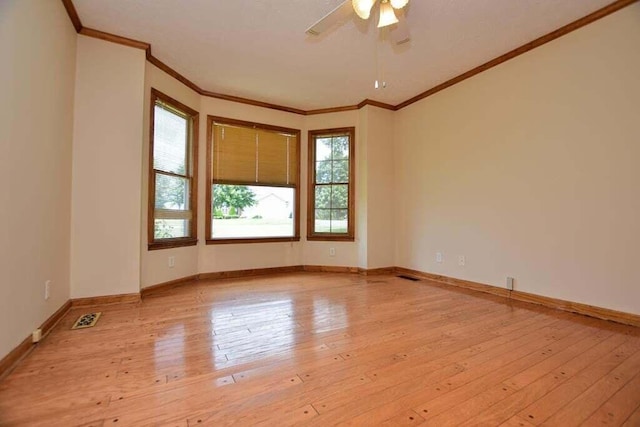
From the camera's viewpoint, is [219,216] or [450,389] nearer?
[450,389]

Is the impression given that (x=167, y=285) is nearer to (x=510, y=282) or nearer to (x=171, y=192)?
(x=171, y=192)

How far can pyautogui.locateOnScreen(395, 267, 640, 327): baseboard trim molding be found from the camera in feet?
8.25

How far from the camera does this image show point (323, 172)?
497 centimetres

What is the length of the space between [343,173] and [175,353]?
3.62 metres

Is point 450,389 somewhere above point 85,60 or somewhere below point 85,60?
below

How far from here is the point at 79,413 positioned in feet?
4.51

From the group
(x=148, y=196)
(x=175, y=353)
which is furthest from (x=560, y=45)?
(x=148, y=196)

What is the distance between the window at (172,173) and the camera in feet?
11.4

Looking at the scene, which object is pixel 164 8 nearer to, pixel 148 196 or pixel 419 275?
pixel 148 196

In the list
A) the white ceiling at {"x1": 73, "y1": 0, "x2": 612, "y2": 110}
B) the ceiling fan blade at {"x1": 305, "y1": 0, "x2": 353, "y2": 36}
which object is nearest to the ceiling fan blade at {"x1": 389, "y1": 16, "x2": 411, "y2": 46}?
the white ceiling at {"x1": 73, "y1": 0, "x2": 612, "y2": 110}

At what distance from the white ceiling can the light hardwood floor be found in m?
2.79

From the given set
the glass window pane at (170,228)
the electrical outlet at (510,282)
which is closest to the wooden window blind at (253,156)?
the glass window pane at (170,228)

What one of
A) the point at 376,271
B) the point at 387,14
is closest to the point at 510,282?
the point at 376,271

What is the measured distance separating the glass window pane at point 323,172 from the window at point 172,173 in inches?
76.6
